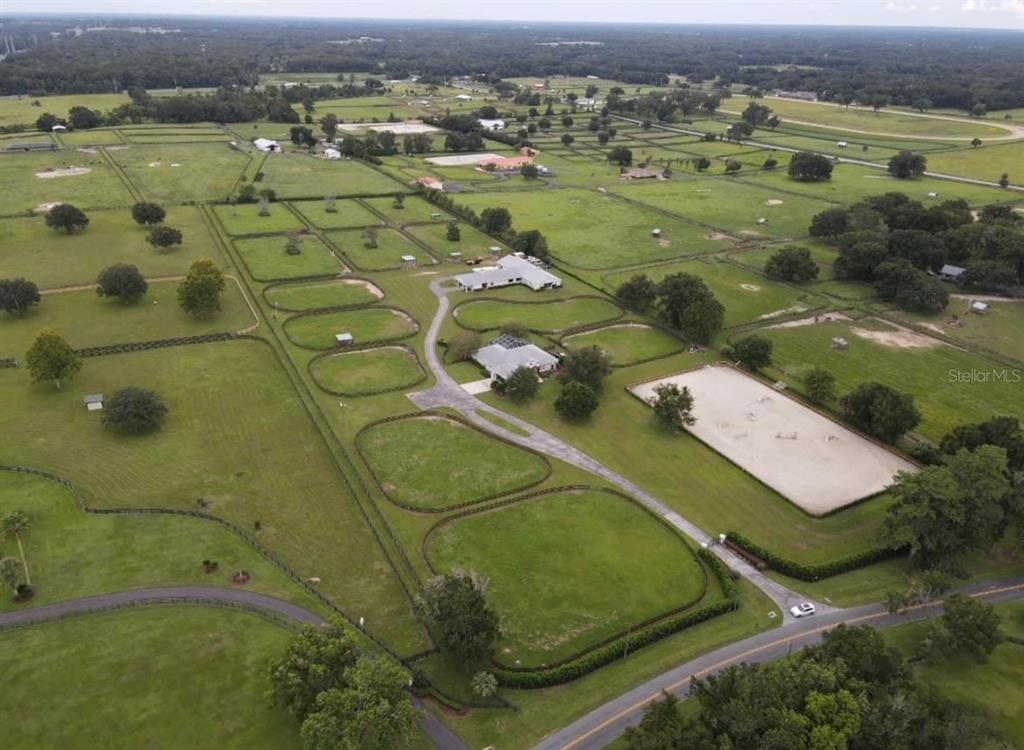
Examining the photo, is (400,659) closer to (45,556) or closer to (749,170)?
(45,556)

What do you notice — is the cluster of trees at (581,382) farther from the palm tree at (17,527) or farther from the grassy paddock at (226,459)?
the palm tree at (17,527)

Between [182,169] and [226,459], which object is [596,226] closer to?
[226,459]

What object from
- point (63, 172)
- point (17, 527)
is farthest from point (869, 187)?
point (63, 172)

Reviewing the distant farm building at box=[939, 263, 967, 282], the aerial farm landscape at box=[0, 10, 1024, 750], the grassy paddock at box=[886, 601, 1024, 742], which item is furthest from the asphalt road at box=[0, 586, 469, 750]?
the distant farm building at box=[939, 263, 967, 282]

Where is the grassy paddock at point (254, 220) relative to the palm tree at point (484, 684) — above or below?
above

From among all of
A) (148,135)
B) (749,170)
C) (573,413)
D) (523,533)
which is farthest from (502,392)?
(148,135)

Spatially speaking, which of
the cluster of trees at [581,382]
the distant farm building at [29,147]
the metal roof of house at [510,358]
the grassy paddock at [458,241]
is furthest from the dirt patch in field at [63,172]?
the cluster of trees at [581,382]

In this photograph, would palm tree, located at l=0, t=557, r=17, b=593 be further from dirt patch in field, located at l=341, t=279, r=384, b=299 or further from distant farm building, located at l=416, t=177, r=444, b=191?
distant farm building, located at l=416, t=177, r=444, b=191
